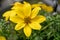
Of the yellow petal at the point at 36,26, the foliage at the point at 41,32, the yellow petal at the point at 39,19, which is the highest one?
the yellow petal at the point at 39,19

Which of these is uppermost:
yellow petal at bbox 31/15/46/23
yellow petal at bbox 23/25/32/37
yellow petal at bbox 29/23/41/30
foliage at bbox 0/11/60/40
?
yellow petal at bbox 31/15/46/23

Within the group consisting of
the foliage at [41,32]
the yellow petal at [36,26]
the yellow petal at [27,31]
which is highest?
the yellow petal at [36,26]

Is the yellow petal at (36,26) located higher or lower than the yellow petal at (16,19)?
lower

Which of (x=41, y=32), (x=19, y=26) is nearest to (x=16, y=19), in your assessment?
(x=19, y=26)

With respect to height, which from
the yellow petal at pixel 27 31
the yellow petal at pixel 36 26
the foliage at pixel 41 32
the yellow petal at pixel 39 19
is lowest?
the foliage at pixel 41 32

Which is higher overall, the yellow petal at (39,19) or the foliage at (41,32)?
the yellow petal at (39,19)

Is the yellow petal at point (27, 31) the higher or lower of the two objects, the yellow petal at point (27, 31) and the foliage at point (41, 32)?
the higher

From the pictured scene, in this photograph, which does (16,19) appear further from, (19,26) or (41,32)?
(41,32)

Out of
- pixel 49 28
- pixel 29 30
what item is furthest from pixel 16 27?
pixel 49 28
